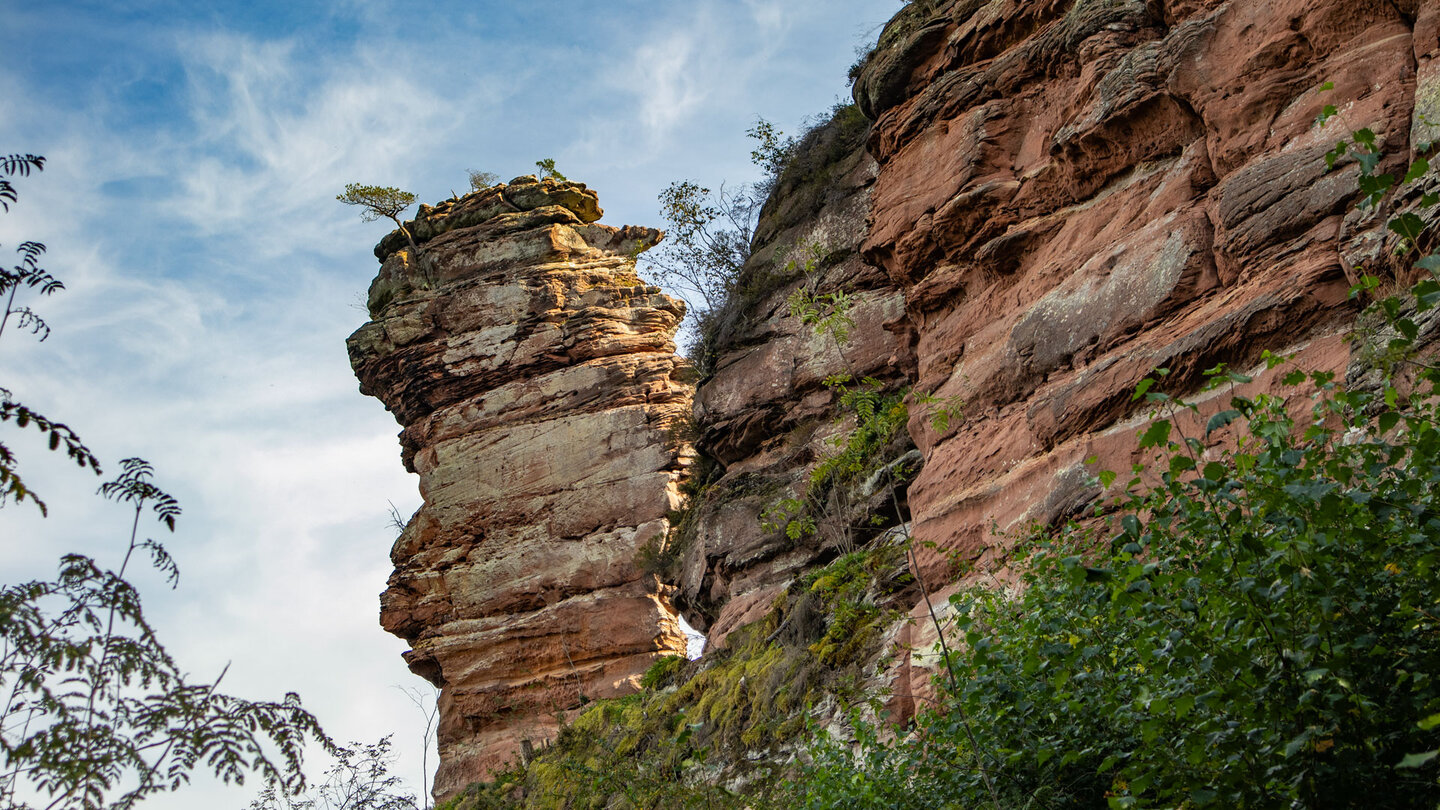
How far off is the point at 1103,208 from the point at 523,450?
1818 centimetres

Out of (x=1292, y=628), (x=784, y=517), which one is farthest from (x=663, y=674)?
(x=1292, y=628)

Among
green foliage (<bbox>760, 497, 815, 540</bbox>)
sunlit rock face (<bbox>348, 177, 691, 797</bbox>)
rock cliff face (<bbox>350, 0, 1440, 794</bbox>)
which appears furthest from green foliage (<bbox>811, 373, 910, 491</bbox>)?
sunlit rock face (<bbox>348, 177, 691, 797</bbox>)

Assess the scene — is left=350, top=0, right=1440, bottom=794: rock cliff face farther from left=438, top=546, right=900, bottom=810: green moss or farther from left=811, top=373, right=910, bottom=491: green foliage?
left=438, top=546, right=900, bottom=810: green moss

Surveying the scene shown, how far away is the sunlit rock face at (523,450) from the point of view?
24.4m

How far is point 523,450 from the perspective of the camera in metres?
26.6

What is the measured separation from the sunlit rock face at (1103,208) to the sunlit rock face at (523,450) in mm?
12763

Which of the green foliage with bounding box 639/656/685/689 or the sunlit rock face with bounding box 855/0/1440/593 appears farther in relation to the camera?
the green foliage with bounding box 639/656/685/689

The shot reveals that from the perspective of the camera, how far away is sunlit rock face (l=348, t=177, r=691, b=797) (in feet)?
80.1

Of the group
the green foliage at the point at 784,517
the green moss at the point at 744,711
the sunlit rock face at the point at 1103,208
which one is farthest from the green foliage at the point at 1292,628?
the green foliage at the point at 784,517

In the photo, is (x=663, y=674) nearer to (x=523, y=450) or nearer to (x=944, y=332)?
(x=944, y=332)

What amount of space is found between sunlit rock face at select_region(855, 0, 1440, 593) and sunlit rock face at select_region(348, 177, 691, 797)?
1276cm

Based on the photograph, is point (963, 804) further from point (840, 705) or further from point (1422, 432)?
point (840, 705)

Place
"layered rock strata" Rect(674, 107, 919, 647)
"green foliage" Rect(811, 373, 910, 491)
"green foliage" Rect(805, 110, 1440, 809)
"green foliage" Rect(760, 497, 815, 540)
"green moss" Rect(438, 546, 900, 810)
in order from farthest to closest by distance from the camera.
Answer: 1. "layered rock strata" Rect(674, 107, 919, 647)
2. "green foliage" Rect(760, 497, 815, 540)
3. "green foliage" Rect(811, 373, 910, 491)
4. "green moss" Rect(438, 546, 900, 810)
5. "green foliage" Rect(805, 110, 1440, 809)

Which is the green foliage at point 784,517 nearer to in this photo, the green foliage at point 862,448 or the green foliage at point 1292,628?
the green foliage at point 862,448
